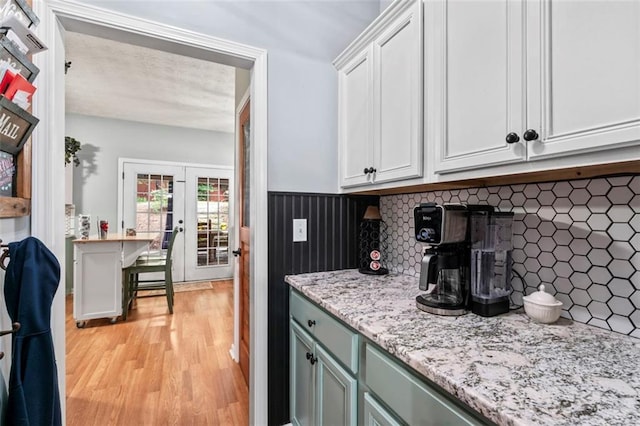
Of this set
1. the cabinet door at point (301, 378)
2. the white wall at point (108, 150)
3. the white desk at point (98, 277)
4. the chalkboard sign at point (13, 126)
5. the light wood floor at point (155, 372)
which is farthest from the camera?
Result: the white wall at point (108, 150)

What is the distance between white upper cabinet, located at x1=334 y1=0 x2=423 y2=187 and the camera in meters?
1.23

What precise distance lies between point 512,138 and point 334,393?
3.48 feet

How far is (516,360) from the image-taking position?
720 mm

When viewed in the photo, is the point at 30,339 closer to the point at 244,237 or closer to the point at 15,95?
the point at 15,95

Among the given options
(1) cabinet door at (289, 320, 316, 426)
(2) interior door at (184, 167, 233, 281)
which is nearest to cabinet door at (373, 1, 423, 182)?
(1) cabinet door at (289, 320, 316, 426)

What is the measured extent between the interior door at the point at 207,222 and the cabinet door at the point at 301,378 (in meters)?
4.15

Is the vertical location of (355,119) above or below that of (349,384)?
above

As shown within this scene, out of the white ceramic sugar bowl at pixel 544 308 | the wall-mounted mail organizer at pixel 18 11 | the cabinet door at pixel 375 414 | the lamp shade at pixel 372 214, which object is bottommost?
the cabinet door at pixel 375 414

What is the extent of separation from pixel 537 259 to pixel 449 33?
0.88m

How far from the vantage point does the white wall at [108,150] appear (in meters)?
4.57

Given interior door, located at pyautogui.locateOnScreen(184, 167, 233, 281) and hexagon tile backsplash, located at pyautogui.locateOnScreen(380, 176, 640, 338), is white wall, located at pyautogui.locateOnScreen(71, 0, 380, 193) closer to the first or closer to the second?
hexagon tile backsplash, located at pyautogui.locateOnScreen(380, 176, 640, 338)

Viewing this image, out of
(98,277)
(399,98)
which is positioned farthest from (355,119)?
(98,277)

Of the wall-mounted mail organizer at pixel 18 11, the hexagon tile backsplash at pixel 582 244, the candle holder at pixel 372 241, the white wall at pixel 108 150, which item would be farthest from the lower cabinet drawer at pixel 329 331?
the white wall at pixel 108 150

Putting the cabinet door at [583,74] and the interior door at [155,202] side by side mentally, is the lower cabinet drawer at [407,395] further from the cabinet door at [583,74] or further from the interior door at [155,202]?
the interior door at [155,202]
